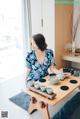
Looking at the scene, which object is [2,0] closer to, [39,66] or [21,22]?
[21,22]

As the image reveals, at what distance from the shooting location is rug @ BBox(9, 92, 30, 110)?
7.99 feet

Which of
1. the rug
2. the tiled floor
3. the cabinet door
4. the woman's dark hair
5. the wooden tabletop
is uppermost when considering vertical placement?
the cabinet door

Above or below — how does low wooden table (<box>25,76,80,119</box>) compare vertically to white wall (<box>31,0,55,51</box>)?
below

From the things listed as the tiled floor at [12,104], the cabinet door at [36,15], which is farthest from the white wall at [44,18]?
the tiled floor at [12,104]

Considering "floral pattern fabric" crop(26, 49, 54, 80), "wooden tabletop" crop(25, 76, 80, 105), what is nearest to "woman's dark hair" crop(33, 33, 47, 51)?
"floral pattern fabric" crop(26, 49, 54, 80)

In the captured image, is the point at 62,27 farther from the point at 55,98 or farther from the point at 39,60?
the point at 55,98

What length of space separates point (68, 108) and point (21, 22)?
1835mm

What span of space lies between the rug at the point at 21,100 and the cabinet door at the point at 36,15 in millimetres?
1319

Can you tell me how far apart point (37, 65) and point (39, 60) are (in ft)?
0.25

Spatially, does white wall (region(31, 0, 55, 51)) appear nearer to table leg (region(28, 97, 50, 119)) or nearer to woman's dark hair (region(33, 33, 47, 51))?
woman's dark hair (region(33, 33, 47, 51))

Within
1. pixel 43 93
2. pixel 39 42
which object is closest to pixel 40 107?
pixel 43 93

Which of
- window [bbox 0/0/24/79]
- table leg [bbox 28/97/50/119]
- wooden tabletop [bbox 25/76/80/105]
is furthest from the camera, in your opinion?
window [bbox 0/0/24/79]

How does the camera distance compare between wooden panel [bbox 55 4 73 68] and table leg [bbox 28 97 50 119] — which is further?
wooden panel [bbox 55 4 73 68]

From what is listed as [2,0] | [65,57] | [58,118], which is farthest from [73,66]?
[2,0]
